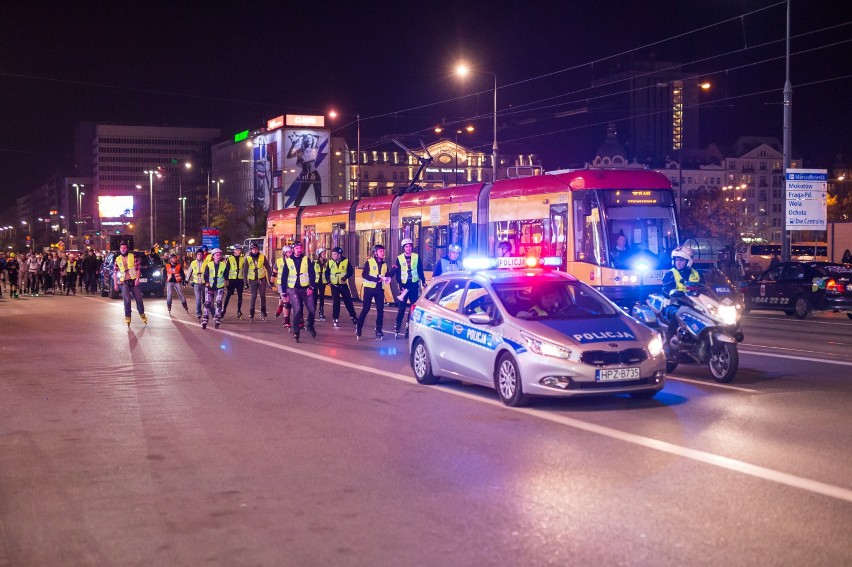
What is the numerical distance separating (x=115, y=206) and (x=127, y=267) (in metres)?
103

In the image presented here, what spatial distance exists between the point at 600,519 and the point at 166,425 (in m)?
5.23

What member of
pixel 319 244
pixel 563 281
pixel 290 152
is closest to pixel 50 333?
pixel 563 281

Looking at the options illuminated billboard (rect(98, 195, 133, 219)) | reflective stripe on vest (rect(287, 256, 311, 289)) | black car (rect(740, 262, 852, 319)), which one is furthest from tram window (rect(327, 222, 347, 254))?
illuminated billboard (rect(98, 195, 133, 219))

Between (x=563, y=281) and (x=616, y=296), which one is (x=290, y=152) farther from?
(x=563, y=281)

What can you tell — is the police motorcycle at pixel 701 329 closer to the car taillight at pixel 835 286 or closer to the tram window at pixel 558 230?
the tram window at pixel 558 230

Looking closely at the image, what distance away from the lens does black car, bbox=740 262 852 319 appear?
26.2 metres

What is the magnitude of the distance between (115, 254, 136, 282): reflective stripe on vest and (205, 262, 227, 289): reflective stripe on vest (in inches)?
64.4

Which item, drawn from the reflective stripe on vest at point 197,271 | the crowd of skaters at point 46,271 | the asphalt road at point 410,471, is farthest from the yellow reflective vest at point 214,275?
the crowd of skaters at point 46,271

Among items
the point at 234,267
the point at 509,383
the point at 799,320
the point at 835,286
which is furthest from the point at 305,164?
the point at 509,383

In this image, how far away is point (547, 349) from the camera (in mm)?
10570

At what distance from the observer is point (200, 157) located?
18638 cm

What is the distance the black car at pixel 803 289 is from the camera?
26.2 metres

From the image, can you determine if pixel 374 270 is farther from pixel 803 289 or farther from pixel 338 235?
pixel 338 235

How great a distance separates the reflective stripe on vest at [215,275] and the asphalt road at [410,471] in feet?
29.9
